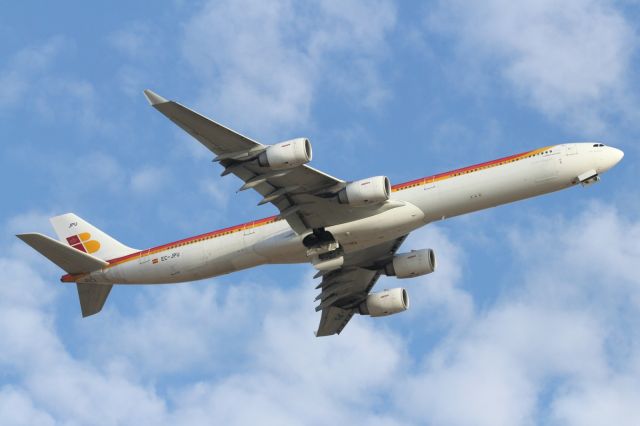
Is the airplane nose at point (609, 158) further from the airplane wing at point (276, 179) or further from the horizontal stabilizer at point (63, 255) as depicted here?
the horizontal stabilizer at point (63, 255)

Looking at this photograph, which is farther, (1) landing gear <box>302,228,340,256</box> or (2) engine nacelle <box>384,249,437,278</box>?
(2) engine nacelle <box>384,249,437,278</box>

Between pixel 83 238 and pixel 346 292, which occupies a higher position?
pixel 83 238

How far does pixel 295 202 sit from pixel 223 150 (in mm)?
6155

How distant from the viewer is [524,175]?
59344 millimetres

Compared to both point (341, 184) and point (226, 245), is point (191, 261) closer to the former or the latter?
point (226, 245)

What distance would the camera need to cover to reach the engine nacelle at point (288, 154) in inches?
2162

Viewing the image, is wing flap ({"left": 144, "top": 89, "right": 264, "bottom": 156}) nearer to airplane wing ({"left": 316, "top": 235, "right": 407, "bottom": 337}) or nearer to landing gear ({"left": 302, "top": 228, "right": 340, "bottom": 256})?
landing gear ({"left": 302, "top": 228, "right": 340, "bottom": 256})

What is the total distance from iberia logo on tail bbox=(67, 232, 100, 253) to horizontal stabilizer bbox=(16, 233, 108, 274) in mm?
2807

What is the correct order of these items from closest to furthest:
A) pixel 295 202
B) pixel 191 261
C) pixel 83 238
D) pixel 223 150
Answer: pixel 223 150 < pixel 295 202 < pixel 191 261 < pixel 83 238

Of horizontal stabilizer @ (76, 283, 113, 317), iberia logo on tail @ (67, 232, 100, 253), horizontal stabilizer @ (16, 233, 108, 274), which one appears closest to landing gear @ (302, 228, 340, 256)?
horizontal stabilizer @ (16, 233, 108, 274)

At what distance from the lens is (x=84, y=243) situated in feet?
230

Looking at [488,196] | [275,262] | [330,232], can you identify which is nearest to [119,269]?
[275,262]

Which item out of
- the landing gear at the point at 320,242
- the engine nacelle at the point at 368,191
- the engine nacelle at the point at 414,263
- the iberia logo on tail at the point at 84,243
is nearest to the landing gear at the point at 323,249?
the landing gear at the point at 320,242

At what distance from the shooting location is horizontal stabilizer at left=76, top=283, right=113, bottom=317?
67750 millimetres
